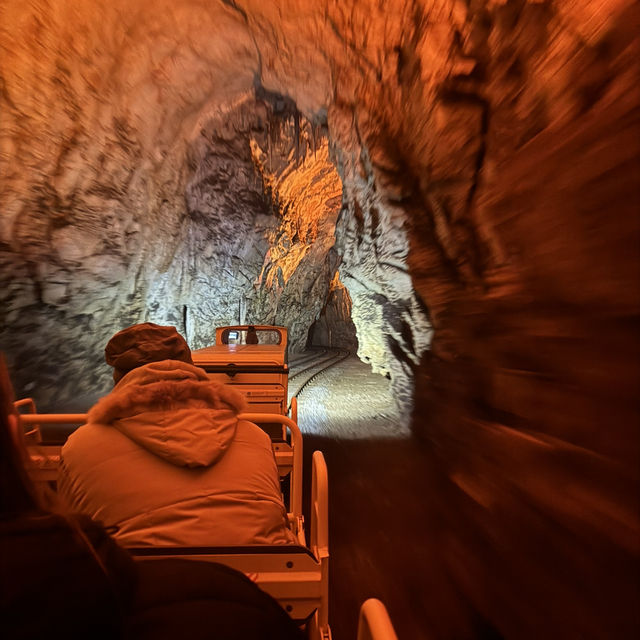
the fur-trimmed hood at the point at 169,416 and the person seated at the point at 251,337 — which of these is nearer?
the fur-trimmed hood at the point at 169,416

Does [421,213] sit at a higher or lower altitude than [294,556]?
higher

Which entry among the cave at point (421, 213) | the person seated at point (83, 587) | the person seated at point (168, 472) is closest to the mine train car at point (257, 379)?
the cave at point (421, 213)

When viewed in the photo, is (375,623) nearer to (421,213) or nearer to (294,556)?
(294,556)

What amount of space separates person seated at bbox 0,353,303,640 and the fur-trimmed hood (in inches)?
26.3

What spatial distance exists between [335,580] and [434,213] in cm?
404

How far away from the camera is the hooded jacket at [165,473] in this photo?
143 centimetres

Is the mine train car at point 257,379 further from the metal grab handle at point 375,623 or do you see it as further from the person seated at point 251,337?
the metal grab handle at point 375,623

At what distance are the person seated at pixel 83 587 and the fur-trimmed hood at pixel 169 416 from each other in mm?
667

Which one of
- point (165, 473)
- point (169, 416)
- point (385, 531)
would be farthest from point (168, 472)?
point (385, 531)

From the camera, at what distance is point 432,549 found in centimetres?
346

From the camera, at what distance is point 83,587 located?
603 mm

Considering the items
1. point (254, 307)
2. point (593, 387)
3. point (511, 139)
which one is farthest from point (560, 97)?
point (254, 307)

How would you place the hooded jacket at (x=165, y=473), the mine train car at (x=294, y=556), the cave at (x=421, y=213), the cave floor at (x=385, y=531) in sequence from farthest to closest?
the cave floor at (x=385, y=531), the cave at (x=421, y=213), the hooded jacket at (x=165, y=473), the mine train car at (x=294, y=556)

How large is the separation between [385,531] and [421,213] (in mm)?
3962
